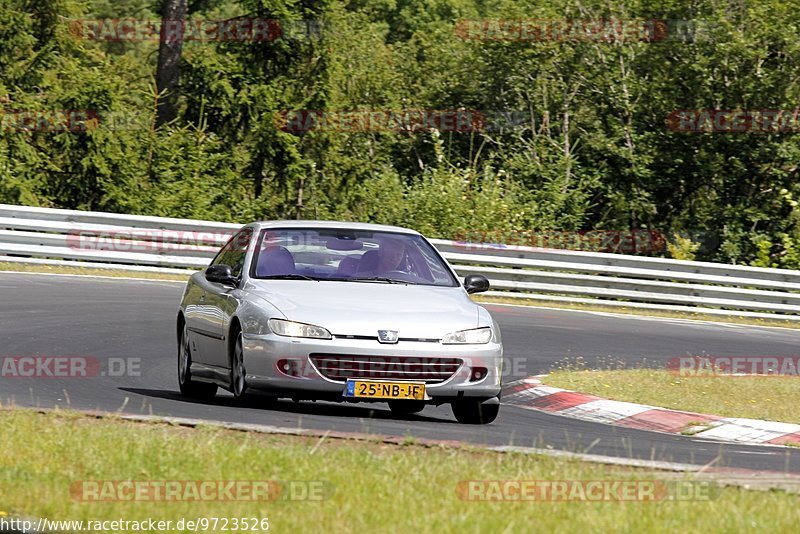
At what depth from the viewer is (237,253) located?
11531mm

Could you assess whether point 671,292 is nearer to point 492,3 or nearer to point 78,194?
point 78,194

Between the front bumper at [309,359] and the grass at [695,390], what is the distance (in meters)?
3.21

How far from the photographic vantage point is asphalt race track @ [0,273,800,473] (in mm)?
9602

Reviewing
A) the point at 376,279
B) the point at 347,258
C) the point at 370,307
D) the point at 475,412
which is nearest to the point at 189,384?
the point at 347,258

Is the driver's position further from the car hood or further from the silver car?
the car hood

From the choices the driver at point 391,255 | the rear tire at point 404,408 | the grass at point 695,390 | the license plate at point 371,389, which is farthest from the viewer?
the grass at point 695,390

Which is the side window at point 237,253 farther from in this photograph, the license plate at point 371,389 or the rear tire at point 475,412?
the rear tire at point 475,412

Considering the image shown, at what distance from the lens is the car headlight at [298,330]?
9758 mm

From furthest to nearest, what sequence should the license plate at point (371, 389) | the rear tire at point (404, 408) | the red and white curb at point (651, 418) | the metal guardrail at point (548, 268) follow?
the metal guardrail at point (548, 268)
the red and white curb at point (651, 418)
the rear tire at point (404, 408)
the license plate at point (371, 389)

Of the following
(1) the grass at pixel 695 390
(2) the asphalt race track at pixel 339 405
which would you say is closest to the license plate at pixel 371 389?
(2) the asphalt race track at pixel 339 405

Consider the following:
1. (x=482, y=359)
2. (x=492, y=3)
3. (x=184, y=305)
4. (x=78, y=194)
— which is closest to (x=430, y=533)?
(x=482, y=359)

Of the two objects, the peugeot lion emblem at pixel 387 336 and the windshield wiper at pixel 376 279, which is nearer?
the peugeot lion emblem at pixel 387 336

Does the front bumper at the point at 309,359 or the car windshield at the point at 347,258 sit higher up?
the car windshield at the point at 347,258

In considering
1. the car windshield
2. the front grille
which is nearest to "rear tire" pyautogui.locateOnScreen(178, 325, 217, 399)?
the car windshield
